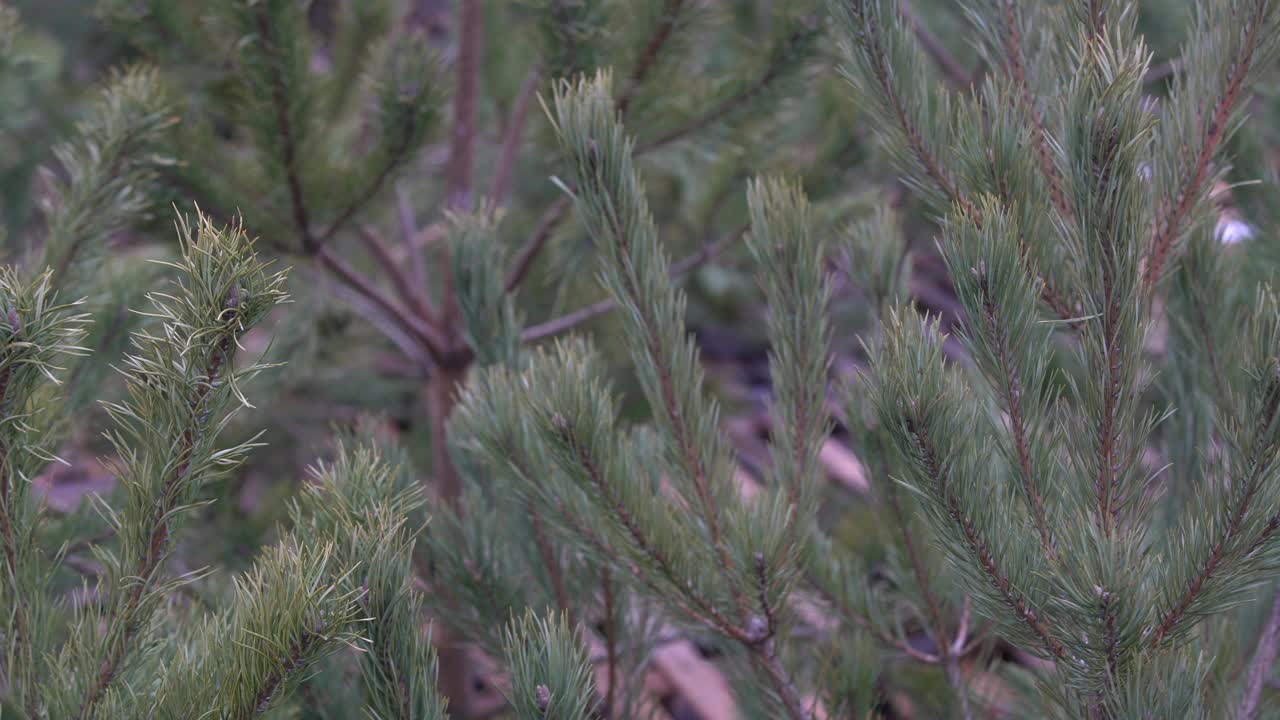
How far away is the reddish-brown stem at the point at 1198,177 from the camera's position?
0.71m

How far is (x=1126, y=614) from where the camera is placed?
0.60 m

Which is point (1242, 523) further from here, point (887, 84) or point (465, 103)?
point (465, 103)

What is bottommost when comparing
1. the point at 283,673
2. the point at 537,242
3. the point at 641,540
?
the point at 537,242

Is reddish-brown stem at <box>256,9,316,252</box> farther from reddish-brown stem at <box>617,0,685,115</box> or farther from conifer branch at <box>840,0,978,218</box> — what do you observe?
conifer branch at <box>840,0,978,218</box>

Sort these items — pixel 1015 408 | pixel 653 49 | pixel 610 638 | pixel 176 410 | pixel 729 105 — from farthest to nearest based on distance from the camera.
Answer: pixel 729 105, pixel 653 49, pixel 610 638, pixel 1015 408, pixel 176 410

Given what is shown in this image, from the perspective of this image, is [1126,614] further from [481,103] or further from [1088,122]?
[481,103]

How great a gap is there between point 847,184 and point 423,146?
71 cm

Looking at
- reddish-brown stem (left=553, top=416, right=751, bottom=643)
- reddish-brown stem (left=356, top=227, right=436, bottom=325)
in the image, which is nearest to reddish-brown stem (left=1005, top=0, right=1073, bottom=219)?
reddish-brown stem (left=553, top=416, right=751, bottom=643)

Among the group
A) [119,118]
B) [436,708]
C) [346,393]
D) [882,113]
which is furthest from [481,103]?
[436,708]

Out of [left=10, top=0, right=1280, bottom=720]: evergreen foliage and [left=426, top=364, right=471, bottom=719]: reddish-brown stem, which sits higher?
→ [left=10, top=0, right=1280, bottom=720]: evergreen foliage

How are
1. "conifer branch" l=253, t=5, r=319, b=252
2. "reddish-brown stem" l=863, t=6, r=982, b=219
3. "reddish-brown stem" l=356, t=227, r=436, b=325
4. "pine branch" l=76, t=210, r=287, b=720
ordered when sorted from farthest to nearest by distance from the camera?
"reddish-brown stem" l=356, t=227, r=436, b=325 < "conifer branch" l=253, t=5, r=319, b=252 < "reddish-brown stem" l=863, t=6, r=982, b=219 < "pine branch" l=76, t=210, r=287, b=720

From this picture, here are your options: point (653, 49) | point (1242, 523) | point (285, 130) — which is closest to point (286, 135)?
point (285, 130)

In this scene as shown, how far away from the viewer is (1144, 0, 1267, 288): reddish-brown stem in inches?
28.1

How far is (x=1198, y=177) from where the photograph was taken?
72 cm
